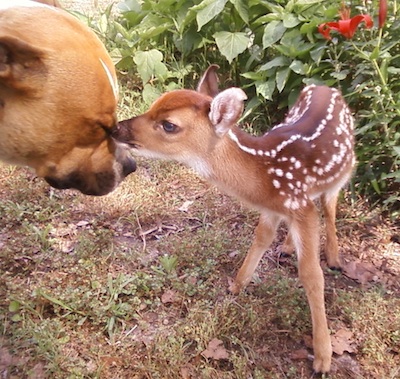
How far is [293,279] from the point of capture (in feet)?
11.7

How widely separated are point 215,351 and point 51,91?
1.67 metres

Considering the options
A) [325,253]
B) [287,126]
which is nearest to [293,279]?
[325,253]

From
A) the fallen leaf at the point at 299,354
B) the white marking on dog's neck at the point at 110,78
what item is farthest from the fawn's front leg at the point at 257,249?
the white marking on dog's neck at the point at 110,78

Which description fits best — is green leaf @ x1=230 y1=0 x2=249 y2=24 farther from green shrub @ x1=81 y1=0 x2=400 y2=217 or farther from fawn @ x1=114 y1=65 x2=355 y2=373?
fawn @ x1=114 y1=65 x2=355 y2=373

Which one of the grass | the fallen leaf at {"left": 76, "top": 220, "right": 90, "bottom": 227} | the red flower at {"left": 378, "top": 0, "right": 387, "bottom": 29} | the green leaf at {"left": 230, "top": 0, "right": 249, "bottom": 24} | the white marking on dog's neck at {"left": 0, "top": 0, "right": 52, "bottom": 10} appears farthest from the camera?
the green leaf at {"left": 230, "top": 0, "right": 249, "bottom": 24}

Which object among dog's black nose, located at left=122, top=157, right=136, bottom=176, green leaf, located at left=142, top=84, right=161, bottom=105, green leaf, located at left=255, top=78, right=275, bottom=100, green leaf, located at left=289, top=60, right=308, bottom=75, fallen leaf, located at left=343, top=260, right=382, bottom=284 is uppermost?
green leaf, located at left=289, top=60, right=308, bottom=75

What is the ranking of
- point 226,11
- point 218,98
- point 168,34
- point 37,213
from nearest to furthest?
point 218,98
point 37,213
point 226,11
point 168,34

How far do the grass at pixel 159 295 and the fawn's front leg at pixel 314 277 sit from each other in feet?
0.46

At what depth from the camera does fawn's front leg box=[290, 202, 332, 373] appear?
2967 mm

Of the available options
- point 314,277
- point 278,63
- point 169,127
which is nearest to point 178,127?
point 169,127

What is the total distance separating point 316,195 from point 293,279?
0.63 m

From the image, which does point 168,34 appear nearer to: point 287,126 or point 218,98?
point 287,126

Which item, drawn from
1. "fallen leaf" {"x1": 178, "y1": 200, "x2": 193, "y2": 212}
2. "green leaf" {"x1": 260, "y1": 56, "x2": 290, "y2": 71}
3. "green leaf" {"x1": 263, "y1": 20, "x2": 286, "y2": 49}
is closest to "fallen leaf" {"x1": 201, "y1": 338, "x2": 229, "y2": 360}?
"fallen leaf" {"x1": 178, "y1": 200, "x2": 193, "y2": 212}

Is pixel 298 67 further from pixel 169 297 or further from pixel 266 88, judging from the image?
pixel 169 297
